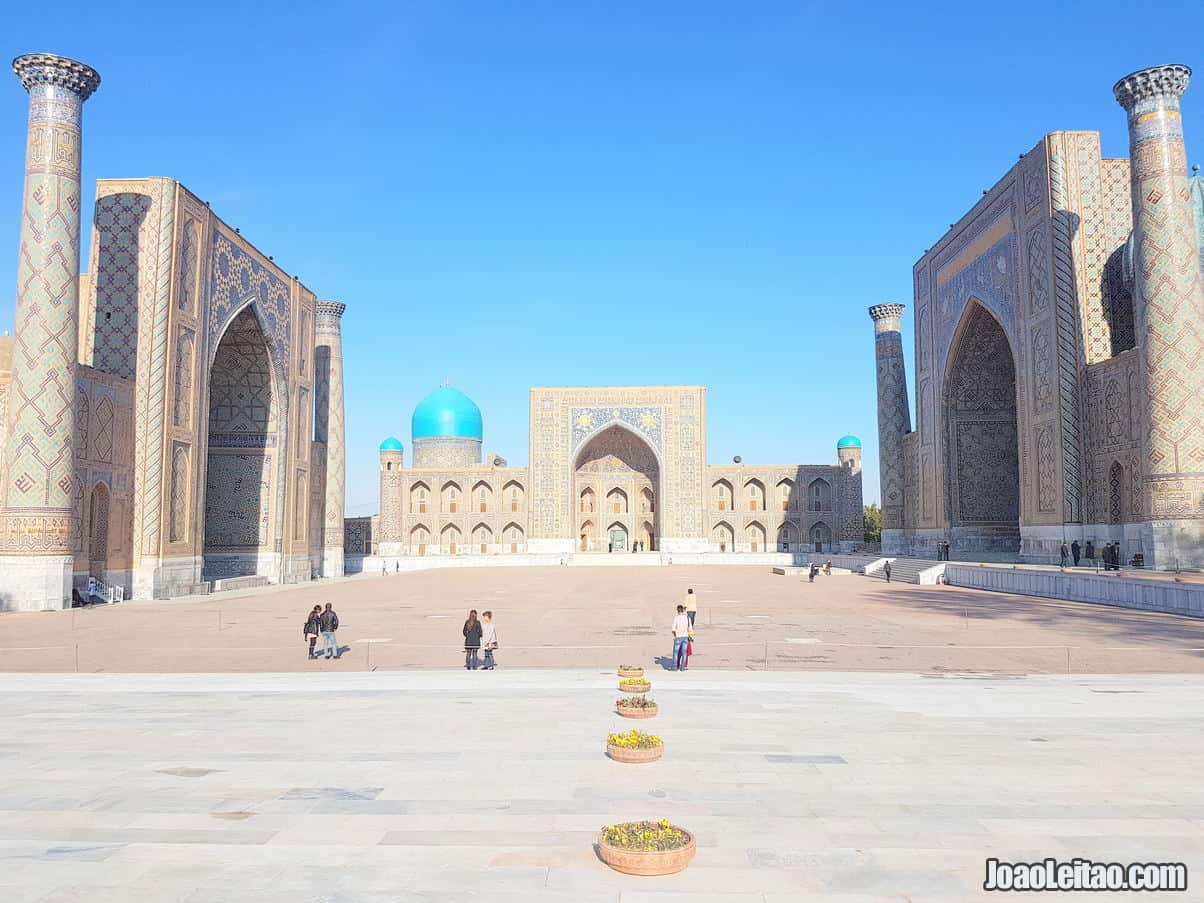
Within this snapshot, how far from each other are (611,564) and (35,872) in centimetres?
3597

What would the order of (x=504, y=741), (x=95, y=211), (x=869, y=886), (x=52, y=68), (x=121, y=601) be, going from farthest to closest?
(x=95, y=211), (x=121, y=601), (x=52, y=68), (x=504, y=741), (x=869, y=886)

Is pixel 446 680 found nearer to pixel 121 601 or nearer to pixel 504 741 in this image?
pixel 504 741

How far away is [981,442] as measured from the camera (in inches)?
1209

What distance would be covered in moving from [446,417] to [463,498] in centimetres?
814

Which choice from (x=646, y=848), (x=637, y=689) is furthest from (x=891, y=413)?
(x=646, y=848)

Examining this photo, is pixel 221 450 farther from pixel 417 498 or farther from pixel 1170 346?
pixel 1170 346

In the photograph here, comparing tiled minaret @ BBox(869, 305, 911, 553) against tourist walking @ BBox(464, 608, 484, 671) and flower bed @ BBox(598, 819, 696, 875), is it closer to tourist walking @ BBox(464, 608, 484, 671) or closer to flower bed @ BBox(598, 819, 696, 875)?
tourist walking @ BBox(464, 608, 484, 671)

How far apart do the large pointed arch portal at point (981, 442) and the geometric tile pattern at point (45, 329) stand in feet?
85.9

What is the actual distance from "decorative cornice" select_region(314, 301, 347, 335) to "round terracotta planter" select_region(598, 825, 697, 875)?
99.5 feet

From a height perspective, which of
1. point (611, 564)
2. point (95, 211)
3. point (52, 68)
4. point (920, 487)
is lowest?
point (611, 564)

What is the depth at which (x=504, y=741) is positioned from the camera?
5609mm

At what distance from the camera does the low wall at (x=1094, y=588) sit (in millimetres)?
14008

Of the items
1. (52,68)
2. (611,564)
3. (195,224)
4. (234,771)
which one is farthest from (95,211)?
(611,564)

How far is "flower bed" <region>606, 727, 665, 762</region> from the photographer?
4.97 metres
